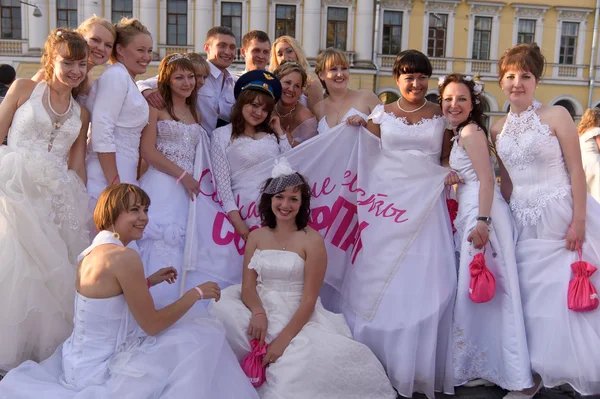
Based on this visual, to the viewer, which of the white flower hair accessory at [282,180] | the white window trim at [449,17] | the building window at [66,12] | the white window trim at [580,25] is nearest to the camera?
the white flower hair accessory at [282,180]

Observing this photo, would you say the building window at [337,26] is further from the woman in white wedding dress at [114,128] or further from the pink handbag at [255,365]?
the pink handbag at [255,365]

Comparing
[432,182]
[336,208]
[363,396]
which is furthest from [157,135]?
[363,396]

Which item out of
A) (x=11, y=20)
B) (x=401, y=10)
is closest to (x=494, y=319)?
(x=401, y=10)

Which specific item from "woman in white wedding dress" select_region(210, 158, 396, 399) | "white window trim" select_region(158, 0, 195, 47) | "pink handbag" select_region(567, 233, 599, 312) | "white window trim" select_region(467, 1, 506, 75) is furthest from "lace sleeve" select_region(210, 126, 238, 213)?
"white window trim" select_region(467, 1, 506, 75)

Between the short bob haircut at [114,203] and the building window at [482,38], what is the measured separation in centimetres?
2669

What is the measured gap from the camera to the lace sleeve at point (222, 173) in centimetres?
418

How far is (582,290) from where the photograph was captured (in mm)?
3369

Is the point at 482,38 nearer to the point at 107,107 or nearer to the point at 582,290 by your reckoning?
the point at 582,290

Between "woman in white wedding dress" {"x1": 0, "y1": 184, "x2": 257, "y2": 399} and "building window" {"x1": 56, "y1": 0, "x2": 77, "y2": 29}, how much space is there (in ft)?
85.0

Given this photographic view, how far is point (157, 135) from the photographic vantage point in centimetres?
409

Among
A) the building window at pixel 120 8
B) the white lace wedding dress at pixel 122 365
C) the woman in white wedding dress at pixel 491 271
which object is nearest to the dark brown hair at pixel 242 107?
the woman in white wedding dress at pixel 491 271

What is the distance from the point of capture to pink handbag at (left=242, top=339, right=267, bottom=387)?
326 centimetres

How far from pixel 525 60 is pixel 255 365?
2551 mm

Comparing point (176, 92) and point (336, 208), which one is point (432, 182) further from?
point (176, 92)
